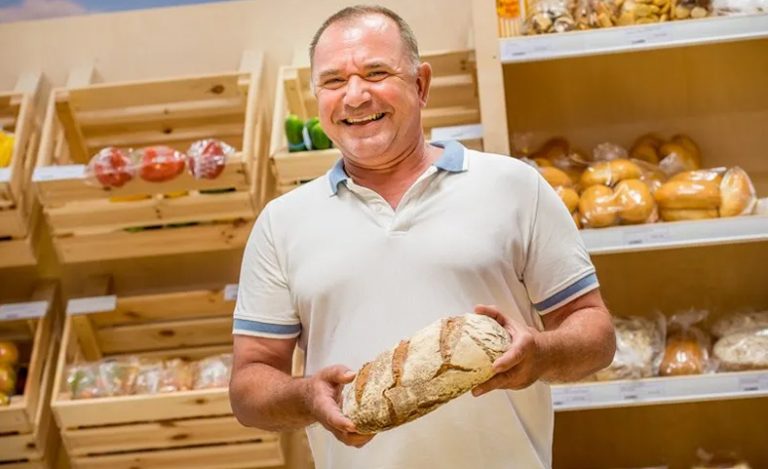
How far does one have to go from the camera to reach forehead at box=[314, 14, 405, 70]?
5.63 ft

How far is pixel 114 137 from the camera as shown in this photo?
315 cm

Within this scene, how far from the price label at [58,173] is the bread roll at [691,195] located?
1589 mm

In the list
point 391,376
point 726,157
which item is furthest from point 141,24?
point 391,376

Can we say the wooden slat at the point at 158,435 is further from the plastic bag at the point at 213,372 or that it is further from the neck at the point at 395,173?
the neck at the point at 395,173

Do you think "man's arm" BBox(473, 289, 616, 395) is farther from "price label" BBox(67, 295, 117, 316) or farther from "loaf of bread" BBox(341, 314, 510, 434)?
"price label" BBox(67, 295, 117, 316)

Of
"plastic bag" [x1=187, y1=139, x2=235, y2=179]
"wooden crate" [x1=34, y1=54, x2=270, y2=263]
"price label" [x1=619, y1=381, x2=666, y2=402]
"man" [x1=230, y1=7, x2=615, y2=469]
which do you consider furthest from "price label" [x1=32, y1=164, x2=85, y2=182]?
"price label" [x1=619, y1=381, x2=666, y2=402]

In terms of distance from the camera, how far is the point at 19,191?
2.88 metres

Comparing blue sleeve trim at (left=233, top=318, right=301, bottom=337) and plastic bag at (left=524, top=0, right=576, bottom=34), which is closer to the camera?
blue sleeve trim at (left=233, top=318, right=301, bottom=337)

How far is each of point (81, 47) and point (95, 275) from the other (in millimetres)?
734

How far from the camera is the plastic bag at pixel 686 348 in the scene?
8.66 ft

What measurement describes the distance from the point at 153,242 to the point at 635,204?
1376 mm

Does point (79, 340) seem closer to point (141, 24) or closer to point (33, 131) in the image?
point (33, 131)

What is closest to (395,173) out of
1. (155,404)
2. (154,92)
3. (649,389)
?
(649,389)

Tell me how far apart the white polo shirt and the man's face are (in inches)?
3.6
